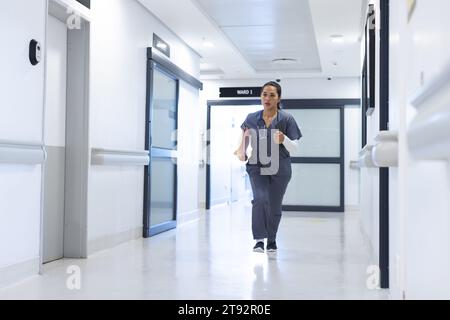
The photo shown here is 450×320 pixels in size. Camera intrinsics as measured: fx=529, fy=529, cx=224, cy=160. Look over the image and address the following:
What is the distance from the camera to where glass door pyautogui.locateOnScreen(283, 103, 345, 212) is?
1088cm

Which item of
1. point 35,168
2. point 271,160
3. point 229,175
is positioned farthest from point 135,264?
point 229,175

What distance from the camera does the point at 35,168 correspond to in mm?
3859

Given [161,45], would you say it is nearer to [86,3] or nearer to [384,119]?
[86,3]

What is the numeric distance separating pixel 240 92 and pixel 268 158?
663 cm

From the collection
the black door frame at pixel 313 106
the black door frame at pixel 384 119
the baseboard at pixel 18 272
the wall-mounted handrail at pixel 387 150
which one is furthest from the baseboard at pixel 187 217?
the wall-mounted handrail at pixel 387 150

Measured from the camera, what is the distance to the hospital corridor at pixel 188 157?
1.78 m

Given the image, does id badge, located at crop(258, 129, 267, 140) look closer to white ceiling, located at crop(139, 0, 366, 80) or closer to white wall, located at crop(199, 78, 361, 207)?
white ceiling, located at crop(139, 0, 366, 80)

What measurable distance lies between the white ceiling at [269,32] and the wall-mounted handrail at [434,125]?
4999 mm

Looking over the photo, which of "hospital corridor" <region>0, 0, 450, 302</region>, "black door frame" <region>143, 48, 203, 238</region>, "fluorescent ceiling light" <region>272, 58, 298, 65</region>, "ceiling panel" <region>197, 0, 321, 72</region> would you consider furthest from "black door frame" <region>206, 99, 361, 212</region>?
"black door frame" <region>143, 48, 203, 238</region>

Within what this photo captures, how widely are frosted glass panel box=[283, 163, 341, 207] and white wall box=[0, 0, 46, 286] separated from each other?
302 inches

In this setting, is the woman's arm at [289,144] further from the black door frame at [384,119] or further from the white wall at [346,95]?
the white wall at [346,95]

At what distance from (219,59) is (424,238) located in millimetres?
8023

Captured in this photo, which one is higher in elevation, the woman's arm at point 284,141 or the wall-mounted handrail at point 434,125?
the woman's arm at point 284,141

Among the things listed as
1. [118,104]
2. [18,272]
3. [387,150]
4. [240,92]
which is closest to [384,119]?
[387,150]
